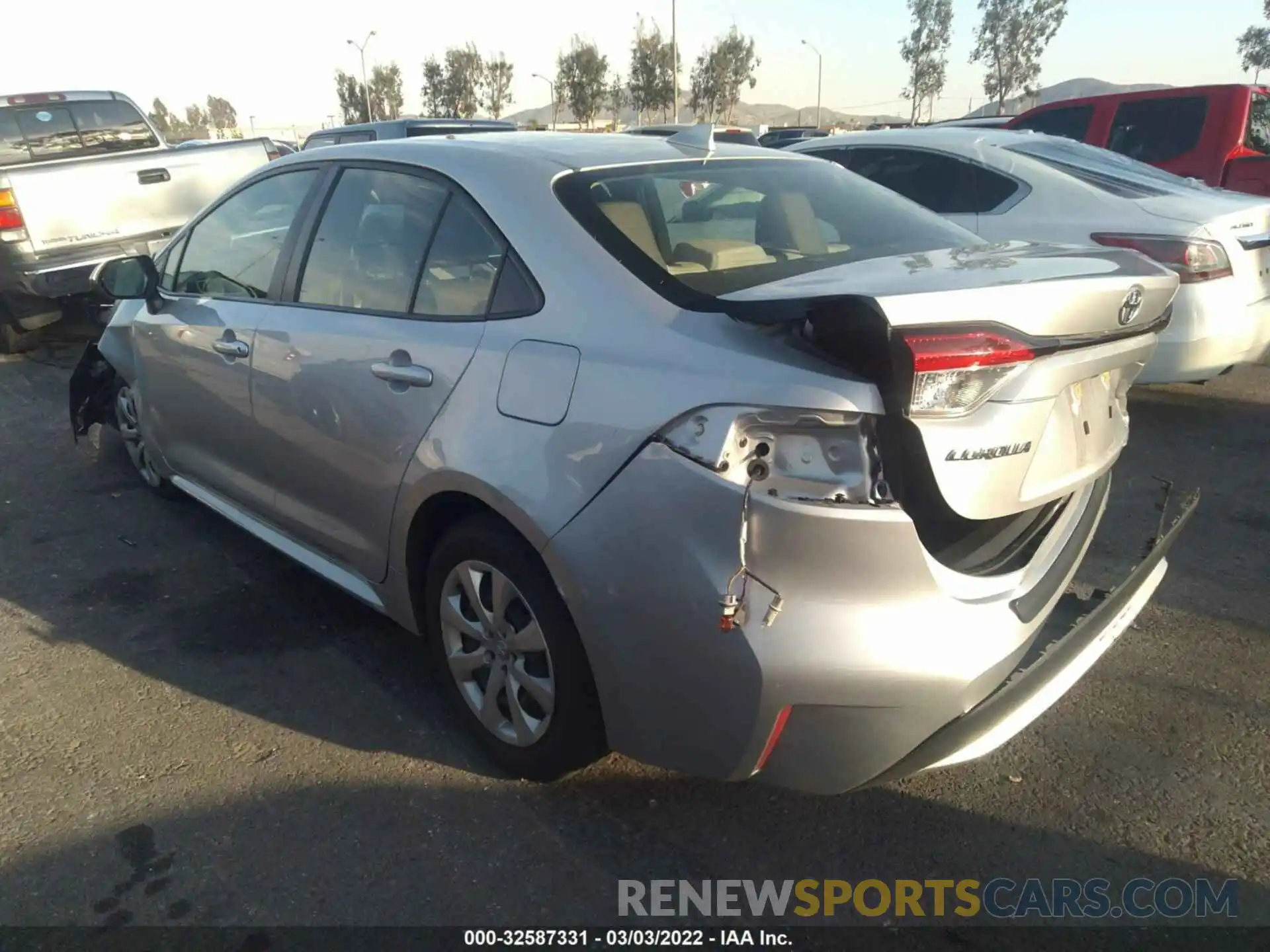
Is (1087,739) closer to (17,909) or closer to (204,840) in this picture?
(204,840)

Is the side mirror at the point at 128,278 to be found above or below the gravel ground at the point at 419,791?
above

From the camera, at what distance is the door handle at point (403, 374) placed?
2.71 m

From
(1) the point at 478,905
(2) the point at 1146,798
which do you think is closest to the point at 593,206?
(1) the point at 478,905

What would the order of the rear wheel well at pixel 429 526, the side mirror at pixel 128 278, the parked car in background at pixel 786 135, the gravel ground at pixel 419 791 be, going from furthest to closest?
the parked car in background at pixel 786 135, the side mirror at pixel 128 278, the rear wheel well at pixel 429 526, the gravel ground at pixel 419 791

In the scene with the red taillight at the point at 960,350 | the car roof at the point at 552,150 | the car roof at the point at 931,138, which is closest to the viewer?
the red taillight at the point at 960,350

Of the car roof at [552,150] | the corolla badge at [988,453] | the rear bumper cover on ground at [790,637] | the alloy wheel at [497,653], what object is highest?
the car roof at [552,150]

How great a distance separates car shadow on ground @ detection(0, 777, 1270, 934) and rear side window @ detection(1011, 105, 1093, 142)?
8.55 metres

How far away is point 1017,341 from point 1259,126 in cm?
948

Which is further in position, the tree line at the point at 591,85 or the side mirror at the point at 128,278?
the tree line at the point at 591,85

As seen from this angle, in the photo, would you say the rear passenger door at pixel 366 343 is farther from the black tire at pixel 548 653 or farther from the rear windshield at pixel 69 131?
the rear windshield at pixel 69 131

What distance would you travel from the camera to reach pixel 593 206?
8.61 ft

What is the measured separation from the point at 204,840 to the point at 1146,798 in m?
2.51

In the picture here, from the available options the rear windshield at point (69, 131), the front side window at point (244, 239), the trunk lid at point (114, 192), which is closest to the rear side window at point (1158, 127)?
the trunk lid at point (114, 192)

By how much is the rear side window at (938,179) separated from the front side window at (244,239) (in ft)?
11.1
